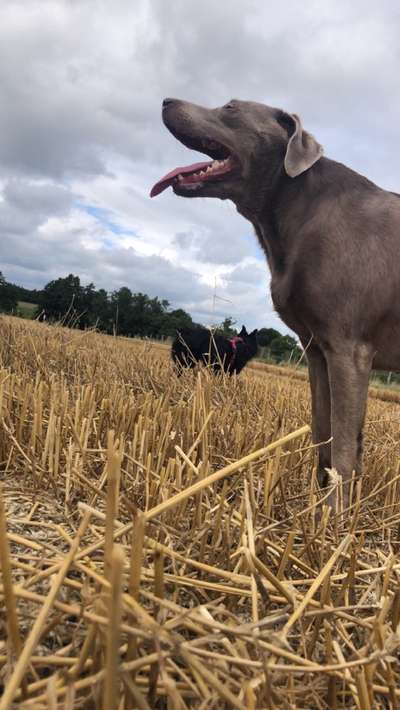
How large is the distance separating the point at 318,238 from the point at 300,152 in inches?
25.2

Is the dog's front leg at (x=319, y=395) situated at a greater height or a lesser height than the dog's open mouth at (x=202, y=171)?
lesser

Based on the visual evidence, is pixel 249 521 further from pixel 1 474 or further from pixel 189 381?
pixel 189 381

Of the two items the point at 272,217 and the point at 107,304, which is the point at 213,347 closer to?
the point at 272,217

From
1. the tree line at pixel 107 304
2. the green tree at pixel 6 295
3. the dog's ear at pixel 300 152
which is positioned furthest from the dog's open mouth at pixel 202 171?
the green tree at pixel 6 295

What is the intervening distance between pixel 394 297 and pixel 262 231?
3.14 feet

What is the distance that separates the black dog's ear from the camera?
3168 mm

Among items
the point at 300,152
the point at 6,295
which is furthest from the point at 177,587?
the point at 6,295

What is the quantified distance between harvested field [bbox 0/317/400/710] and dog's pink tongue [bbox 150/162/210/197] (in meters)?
1.74

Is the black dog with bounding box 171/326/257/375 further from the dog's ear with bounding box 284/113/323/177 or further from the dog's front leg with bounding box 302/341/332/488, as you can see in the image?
the dog's ear with bounding box 284/113/323/177

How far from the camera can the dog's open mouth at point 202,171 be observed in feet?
11.4

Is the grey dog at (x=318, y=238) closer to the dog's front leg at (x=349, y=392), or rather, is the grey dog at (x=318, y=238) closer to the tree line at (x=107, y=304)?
the dog's front leg at (x=349, y=392)

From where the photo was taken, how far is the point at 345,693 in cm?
91

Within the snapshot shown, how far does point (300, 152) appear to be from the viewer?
10.6 ft

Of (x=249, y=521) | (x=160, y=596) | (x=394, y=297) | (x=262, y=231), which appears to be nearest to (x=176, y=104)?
(x=262, y=231)
